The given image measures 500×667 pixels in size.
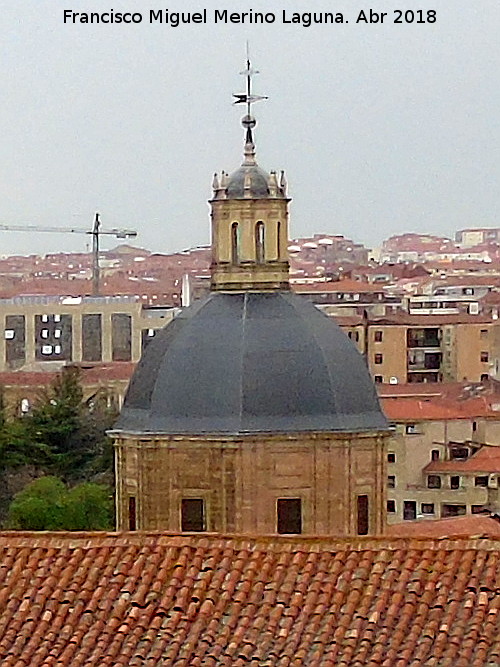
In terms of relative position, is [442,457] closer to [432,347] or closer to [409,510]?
[409,510]

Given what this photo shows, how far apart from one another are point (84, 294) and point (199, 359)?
57.3 meters

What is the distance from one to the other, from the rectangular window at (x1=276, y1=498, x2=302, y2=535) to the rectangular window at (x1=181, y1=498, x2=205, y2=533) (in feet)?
1.97

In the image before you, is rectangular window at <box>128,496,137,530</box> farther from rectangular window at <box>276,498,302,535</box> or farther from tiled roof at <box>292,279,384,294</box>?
tiled roof at <box>292,279,384,294</box>

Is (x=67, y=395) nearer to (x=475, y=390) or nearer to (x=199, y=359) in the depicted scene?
(x=475, y=390)

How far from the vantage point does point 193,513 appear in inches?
655

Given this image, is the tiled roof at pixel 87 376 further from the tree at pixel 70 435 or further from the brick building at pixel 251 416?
the brick building at pixel 251 416

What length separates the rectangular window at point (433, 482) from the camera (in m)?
37.8

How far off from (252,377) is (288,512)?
111 cm

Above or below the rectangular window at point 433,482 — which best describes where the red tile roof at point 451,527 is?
above

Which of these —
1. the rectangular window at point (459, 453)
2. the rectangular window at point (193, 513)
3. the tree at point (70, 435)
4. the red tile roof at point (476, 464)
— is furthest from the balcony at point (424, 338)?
the rectangular window at point (193, 513)

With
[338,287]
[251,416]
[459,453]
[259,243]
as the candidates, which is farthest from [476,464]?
[338,287]

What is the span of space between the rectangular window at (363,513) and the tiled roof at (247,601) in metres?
6.97

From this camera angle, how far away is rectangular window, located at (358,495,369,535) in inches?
665

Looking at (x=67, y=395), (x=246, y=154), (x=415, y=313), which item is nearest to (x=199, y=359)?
(x=246, y=154)
